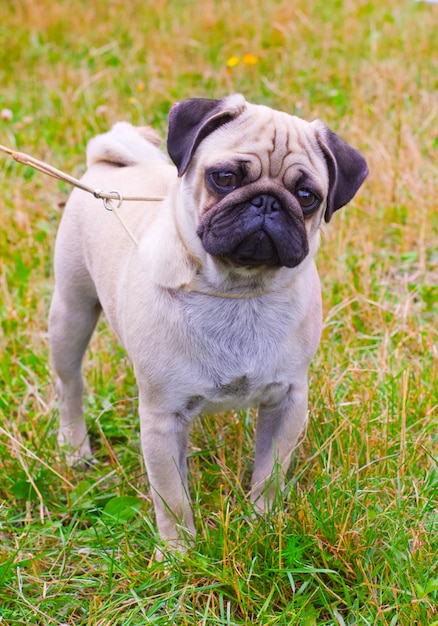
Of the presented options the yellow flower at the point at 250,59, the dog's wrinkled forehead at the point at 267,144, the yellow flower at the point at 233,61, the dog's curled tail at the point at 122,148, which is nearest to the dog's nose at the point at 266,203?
the dog's wrinkled forehead at the point at 267,144

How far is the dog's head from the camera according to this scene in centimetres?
257

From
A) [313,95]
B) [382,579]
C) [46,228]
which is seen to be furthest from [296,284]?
[313,95]

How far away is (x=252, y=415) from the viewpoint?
365cm

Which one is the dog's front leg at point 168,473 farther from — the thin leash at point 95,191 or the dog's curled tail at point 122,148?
the dog's curled tail at point 122,148

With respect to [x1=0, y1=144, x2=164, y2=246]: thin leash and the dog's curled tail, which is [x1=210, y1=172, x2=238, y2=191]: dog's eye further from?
the dog's curled tail

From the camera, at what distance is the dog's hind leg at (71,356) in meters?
3.66

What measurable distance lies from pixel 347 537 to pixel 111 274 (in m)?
1.37

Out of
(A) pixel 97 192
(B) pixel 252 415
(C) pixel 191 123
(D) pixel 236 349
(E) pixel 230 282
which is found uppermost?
(C) pixel 191 123

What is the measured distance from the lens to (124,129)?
374 cm

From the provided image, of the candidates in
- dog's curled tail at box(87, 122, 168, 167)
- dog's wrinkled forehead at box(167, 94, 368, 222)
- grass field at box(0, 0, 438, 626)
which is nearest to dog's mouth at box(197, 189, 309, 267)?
dog's wrinkled forehead at box(167, 94, 368, 222)

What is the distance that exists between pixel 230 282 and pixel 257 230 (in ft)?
1.00

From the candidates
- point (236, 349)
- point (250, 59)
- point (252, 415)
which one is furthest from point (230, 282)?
point (250, 59)

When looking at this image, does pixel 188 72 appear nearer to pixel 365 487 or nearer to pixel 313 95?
pixel 313 95

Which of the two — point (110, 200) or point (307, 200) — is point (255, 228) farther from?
point (110, 200)
